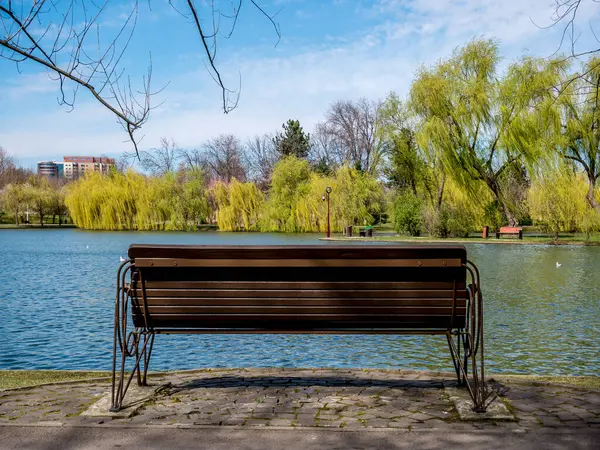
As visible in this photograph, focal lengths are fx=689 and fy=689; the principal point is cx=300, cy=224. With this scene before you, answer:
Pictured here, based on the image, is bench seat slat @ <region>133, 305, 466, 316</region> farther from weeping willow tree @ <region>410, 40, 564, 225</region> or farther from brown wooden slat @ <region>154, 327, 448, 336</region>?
weeping willow tree @ <region>410, 40, 564, 225</region>

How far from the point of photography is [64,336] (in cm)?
913

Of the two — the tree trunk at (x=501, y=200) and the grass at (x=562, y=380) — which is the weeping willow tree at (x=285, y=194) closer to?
the tree trunk at (x=501, y=200)

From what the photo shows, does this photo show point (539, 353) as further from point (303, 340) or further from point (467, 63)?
point (467, 63)

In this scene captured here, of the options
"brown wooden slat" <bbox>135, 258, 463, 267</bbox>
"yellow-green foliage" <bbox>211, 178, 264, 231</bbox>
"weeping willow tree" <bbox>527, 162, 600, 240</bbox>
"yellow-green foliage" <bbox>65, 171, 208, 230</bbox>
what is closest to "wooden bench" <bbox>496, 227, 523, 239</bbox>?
"weeping willow tree" <bbox>527, 162, 600, 240</bbox>

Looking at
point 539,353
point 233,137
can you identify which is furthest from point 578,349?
point 233,137

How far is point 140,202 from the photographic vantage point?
2051 inches

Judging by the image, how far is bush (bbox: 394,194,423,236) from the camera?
118ft

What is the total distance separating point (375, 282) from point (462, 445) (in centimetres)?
103

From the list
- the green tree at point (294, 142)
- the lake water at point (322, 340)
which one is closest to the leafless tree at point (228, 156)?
the green tree at point (294, 142)

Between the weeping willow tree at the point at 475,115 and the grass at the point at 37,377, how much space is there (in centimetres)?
2970

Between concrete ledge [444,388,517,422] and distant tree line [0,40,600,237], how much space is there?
18196 millimetres

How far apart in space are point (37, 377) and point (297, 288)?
2346 millimetres

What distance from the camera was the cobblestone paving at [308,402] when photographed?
3.64m

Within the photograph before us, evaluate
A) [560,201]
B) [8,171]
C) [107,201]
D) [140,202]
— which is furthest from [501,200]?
[8,171]
